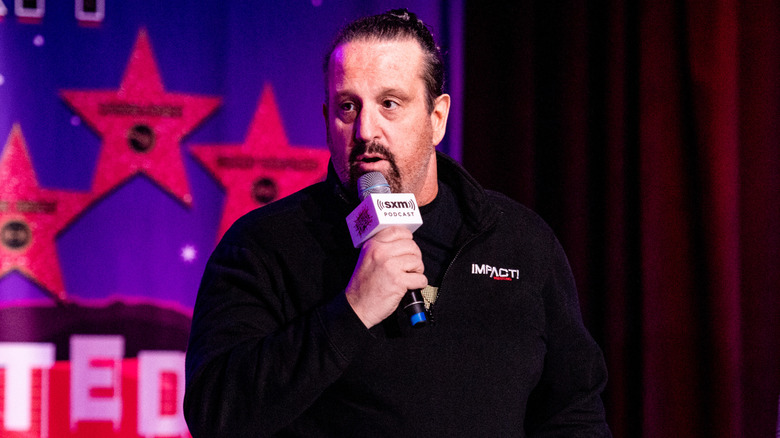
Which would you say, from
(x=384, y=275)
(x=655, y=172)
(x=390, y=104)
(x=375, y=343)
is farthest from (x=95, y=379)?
(x=655, y=172)

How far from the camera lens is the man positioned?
1.14m

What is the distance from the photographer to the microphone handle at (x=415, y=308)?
1110 mm

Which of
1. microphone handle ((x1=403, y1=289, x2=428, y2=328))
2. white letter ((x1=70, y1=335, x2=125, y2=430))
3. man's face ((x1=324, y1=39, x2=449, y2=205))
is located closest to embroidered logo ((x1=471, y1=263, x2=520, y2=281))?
man's face ((x1=324, y1=39, x2=449, y2=205))

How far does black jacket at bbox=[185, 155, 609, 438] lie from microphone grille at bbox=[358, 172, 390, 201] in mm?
105

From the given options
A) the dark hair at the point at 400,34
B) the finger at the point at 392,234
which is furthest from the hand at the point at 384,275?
the dark hair at the point at 400,34

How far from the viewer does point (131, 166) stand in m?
2.70

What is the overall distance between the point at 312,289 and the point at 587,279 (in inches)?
58.3

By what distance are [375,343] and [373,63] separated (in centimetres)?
60

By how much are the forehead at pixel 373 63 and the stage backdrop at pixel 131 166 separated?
1.27 m

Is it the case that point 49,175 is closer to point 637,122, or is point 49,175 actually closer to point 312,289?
point 312,289

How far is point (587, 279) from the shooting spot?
2496mm

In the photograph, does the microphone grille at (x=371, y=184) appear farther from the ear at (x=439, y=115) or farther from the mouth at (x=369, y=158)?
the ear at (x=439, y=115)

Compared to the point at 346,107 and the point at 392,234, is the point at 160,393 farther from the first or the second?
the point at 392,234

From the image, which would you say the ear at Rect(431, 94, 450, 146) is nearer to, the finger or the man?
the man
